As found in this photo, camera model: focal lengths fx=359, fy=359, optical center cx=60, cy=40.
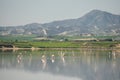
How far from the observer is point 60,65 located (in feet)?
30.5

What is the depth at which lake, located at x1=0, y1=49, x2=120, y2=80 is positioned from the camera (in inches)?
347

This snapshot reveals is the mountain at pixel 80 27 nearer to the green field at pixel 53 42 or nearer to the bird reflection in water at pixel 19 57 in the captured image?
the green field at pixel 53 42

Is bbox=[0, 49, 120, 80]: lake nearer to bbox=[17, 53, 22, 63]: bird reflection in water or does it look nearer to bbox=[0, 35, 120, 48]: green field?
bbox=[17, 53, 22, 63]: bird reflection in water

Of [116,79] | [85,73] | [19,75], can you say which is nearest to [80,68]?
[85,73]

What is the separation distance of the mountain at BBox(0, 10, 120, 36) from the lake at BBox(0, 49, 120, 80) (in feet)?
1.69

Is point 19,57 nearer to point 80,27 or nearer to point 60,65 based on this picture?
point 60,65

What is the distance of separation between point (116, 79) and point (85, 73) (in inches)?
31.0

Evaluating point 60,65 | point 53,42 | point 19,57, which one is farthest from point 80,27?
point 19,57

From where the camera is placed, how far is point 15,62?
31.1 ft

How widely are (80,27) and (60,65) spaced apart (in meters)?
1.22

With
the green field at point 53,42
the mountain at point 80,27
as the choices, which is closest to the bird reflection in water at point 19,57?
the green field at point 53,42

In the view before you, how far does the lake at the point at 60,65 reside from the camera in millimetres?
8812

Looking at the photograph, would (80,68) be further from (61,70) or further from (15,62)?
(15,62)

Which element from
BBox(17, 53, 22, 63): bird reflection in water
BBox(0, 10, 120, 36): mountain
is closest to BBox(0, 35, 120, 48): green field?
BBox(0, 10, 120, 36): mountain
